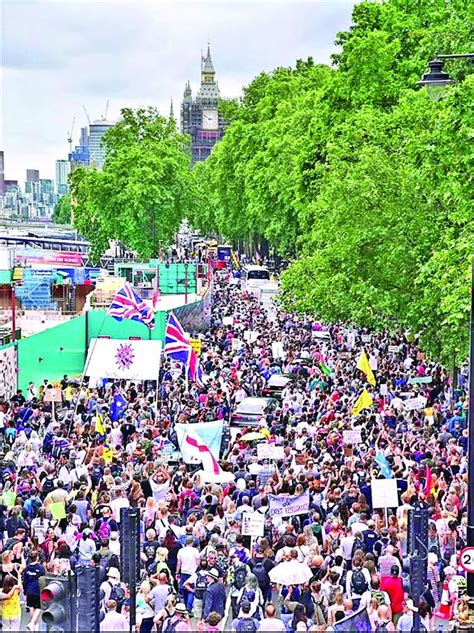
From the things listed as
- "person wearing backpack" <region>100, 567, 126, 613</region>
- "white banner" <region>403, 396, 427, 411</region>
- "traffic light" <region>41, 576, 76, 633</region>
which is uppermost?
"traffic light" <region>41, 576, 76, 633</region>

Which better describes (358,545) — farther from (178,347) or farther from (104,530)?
(178,347)

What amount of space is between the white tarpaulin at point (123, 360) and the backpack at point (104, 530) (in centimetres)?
1287

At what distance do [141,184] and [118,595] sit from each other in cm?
5562

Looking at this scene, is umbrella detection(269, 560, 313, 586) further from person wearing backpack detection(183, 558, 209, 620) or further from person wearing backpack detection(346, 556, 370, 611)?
person wearing backpack detection(183, 558, 209, 620)

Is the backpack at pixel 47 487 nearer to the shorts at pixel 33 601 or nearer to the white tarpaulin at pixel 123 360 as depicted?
the shorts at pixel 33 601

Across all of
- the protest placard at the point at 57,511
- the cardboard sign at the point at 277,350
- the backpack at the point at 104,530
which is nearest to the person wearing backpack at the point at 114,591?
the backpack at the point at 104,530

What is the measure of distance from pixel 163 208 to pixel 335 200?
38.0 m

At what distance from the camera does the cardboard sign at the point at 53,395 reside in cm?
2758

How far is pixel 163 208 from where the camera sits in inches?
2761

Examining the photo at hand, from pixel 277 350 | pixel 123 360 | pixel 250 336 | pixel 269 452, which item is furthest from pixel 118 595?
pixel 250 336

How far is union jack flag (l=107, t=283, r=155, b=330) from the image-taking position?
114 ft

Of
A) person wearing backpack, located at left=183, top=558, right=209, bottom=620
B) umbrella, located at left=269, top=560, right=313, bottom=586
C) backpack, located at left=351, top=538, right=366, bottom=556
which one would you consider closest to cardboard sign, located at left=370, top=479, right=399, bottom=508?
backpack, located at left=351, top=538, right=366, bottom=556

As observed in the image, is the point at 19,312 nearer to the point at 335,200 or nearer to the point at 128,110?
the point at 335,200

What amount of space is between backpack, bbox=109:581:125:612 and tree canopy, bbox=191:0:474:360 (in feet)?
25.8
